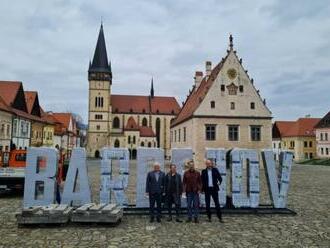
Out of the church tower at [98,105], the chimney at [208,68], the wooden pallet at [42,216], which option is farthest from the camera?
the church tower at [98,105]

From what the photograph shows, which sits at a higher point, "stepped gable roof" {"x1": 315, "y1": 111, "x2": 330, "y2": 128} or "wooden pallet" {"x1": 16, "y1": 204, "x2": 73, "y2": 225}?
"stepped gable roof" {"x1": 315, "y1": 111, "x2": 330, "y2": 128}

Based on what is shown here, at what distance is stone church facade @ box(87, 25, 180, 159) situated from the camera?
95.9 metres

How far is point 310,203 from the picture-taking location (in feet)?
46.8

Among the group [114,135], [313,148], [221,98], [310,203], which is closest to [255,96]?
[221,98]

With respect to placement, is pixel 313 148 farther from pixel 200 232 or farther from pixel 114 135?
pixel 200 232

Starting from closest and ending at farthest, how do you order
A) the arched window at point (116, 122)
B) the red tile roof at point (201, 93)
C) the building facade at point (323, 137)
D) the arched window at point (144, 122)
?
1. the red tile roof at point (201, 93)
2. the building facade at point (323, 137)
3. the arched window at point (116, 122)
4. the arched window at point (144, 122)

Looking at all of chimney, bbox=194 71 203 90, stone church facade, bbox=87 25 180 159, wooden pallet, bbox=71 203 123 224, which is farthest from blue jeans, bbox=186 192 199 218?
stone church facade, bbox=87 25 180 159

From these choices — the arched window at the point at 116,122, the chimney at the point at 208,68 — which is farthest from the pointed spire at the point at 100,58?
the chimney at the point at 208,68

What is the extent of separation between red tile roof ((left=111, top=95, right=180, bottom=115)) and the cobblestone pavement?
94319mm

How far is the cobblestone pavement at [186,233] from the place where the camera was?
321 inches

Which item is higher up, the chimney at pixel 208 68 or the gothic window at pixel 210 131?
the chimney at pixel 208 68

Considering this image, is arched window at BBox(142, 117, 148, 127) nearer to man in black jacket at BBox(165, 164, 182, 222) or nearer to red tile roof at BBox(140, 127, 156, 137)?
red tile roof at BBox(140, 127, 156, 137)

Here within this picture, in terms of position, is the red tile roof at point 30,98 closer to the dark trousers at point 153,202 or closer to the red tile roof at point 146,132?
the dark trousers at point 153,202

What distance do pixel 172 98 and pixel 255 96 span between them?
2993 inches
